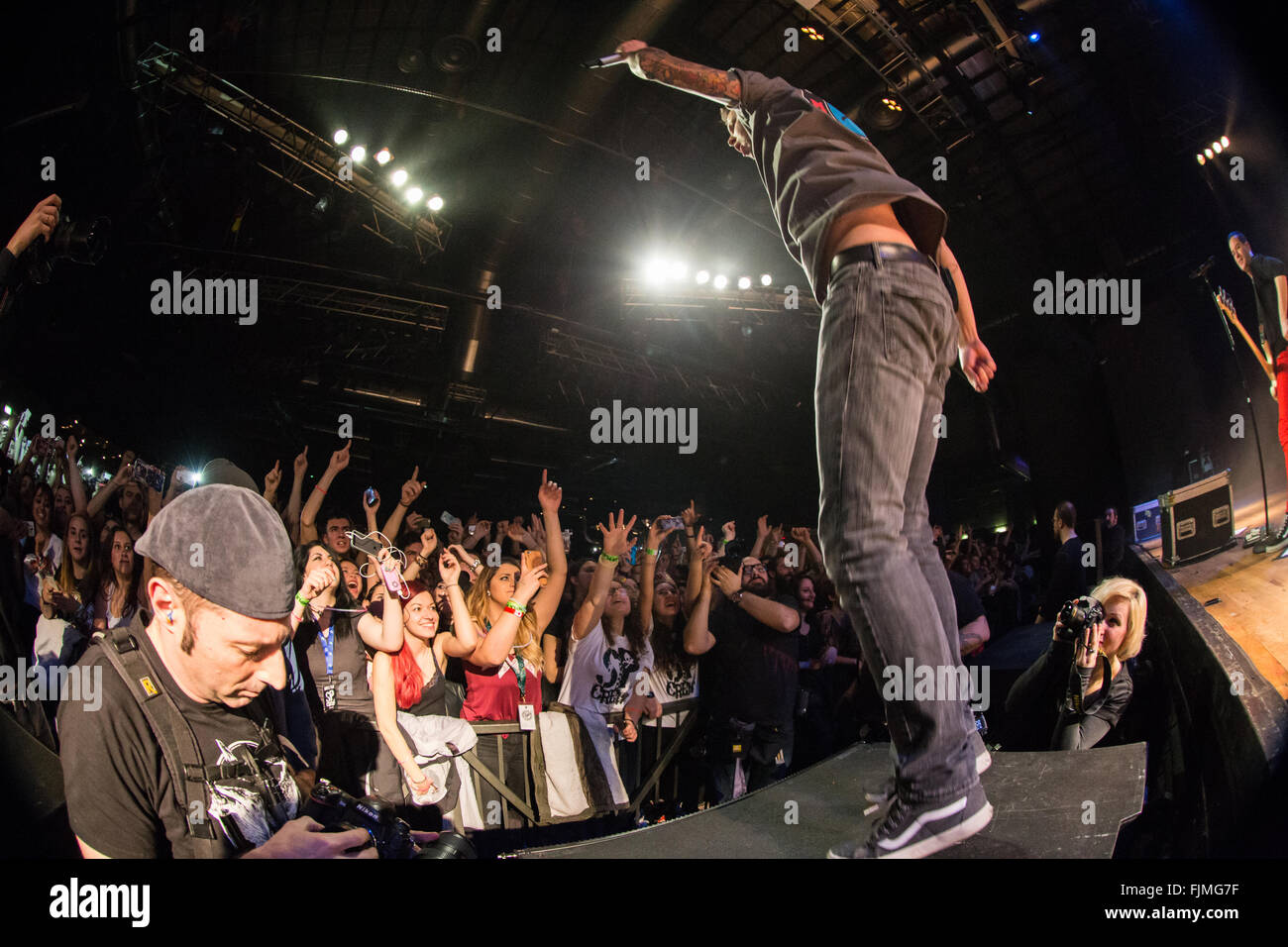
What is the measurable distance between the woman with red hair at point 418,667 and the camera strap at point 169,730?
1953 mm

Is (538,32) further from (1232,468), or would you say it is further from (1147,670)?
(1147,670)

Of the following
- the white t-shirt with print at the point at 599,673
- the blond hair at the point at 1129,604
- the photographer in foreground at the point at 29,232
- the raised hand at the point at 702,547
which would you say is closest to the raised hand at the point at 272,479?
the photographer in foreground at the point at 29,232

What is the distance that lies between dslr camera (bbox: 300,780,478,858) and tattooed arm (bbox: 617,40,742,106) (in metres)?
2.16

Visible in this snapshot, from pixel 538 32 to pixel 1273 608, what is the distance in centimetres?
379

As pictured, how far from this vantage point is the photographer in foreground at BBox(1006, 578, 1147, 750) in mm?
2262

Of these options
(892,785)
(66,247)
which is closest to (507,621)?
(892,785)

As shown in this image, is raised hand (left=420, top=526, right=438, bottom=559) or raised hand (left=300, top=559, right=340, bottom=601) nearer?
raised hand (left=300, top=559, right=340, bottom=601)

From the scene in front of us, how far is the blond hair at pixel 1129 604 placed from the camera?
235cm

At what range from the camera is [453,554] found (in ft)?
13.4

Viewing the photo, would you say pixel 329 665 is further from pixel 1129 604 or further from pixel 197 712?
pixel 1129 604

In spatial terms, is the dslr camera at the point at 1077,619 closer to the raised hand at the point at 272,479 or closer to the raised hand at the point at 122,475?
the raised hand at the point at 272,479

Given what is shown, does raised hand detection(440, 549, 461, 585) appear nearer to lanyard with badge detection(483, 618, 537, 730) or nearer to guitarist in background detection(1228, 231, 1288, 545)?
lanyard with badge detection(483, 618, 537, 730)

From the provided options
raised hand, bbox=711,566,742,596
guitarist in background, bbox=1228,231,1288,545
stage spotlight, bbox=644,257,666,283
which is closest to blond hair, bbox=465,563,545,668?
raised hand, bbox=711,566,742,596

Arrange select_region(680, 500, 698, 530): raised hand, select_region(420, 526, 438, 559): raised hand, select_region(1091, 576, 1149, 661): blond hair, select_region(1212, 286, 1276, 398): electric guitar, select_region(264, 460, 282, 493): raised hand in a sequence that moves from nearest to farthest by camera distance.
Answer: select_region(1212, 286, 1276, 398): electric guitar, select_region(1091, 576, 1149, 661): blond hair, select_region(264, 460, 282, 493): raised hand, select_region(420, 526, 438, 559): raised hand, select_region(680, 500, 698, 530): raised hand
